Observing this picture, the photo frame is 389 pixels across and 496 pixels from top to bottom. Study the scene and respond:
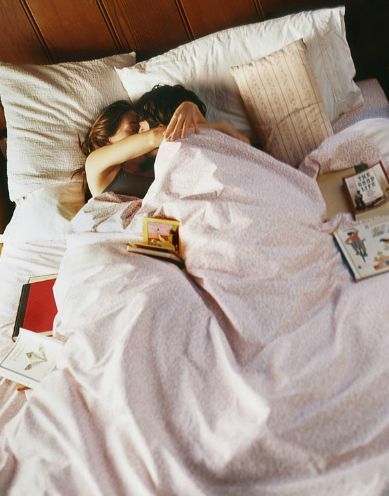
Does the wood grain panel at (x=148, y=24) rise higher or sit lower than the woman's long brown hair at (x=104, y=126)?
higher

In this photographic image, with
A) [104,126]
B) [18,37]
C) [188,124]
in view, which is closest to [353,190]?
[188,124]

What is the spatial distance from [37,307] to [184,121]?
698mm

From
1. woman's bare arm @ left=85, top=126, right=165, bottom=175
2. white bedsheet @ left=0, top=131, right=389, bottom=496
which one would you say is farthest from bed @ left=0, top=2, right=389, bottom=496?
woman's bare arm @ left=85, top=126, right=165, bottom=175

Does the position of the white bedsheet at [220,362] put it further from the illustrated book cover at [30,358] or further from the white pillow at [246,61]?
the white pillow at [246,61]

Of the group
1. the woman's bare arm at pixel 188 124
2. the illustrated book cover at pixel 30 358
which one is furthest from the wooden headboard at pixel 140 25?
the illustrated book cover at pixel 30 358

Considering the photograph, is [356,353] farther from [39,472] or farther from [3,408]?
[3,408]

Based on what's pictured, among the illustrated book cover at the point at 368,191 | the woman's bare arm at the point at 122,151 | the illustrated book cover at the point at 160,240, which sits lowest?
the illustrated book cover at the point at 368,191

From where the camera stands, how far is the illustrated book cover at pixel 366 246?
102cm

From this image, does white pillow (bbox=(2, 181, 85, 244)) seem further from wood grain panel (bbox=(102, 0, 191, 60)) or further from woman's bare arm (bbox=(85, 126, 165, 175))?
wood grain panel (bbox=(102, 0, 191, 60))

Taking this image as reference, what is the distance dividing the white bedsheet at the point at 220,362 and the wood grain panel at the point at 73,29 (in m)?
0.78

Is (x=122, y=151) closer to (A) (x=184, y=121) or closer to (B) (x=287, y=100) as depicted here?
(A) (x=184, y=121)

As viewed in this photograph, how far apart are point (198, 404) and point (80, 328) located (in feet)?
1.07

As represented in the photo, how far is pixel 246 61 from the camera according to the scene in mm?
1458

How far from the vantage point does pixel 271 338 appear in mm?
912
